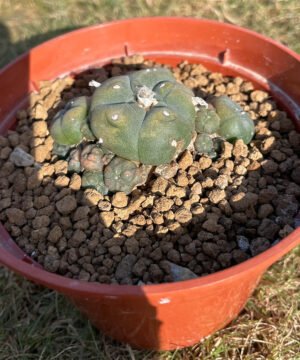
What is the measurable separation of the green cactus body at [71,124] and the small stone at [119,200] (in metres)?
0.26

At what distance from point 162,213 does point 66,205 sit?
336 mm

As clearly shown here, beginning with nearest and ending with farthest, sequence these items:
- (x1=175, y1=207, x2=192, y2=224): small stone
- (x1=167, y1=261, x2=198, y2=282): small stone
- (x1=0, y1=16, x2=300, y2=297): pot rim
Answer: (x1=0, y1=16, x2=300, y2=297): pot rim, (x1=167, y1=261, x2=198, y2=282): small stone, (x1=175, y1=207, x2=192, y2=224): small stone

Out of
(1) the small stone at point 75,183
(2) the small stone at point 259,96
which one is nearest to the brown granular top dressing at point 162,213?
(1) the small stone at point 75,183

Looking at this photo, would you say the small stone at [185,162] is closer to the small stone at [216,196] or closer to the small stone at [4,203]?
the small stone at [216,196]

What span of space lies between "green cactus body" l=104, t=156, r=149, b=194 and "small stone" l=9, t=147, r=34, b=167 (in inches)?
14.1

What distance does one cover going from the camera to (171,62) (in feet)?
7.68

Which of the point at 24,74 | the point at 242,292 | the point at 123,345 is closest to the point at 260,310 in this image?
the point at 242,292

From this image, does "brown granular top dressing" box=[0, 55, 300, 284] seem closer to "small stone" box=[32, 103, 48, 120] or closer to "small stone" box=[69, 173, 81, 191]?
"small stone" box=[69, 173, 81, 191]

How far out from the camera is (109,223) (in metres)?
1.79

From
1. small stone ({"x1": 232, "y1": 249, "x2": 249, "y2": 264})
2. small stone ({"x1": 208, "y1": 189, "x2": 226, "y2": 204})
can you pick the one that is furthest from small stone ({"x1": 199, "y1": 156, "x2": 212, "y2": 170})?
small stone ({"x1": 232, "y1": 249, "x2": 249, "y2": 264})

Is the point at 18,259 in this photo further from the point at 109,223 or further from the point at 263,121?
the point at 263,121

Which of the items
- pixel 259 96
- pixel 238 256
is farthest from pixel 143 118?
pixel 259 96

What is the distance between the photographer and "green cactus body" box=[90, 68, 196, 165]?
5.46ft

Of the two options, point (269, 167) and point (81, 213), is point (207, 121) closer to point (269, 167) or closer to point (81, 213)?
point (269, 167)
